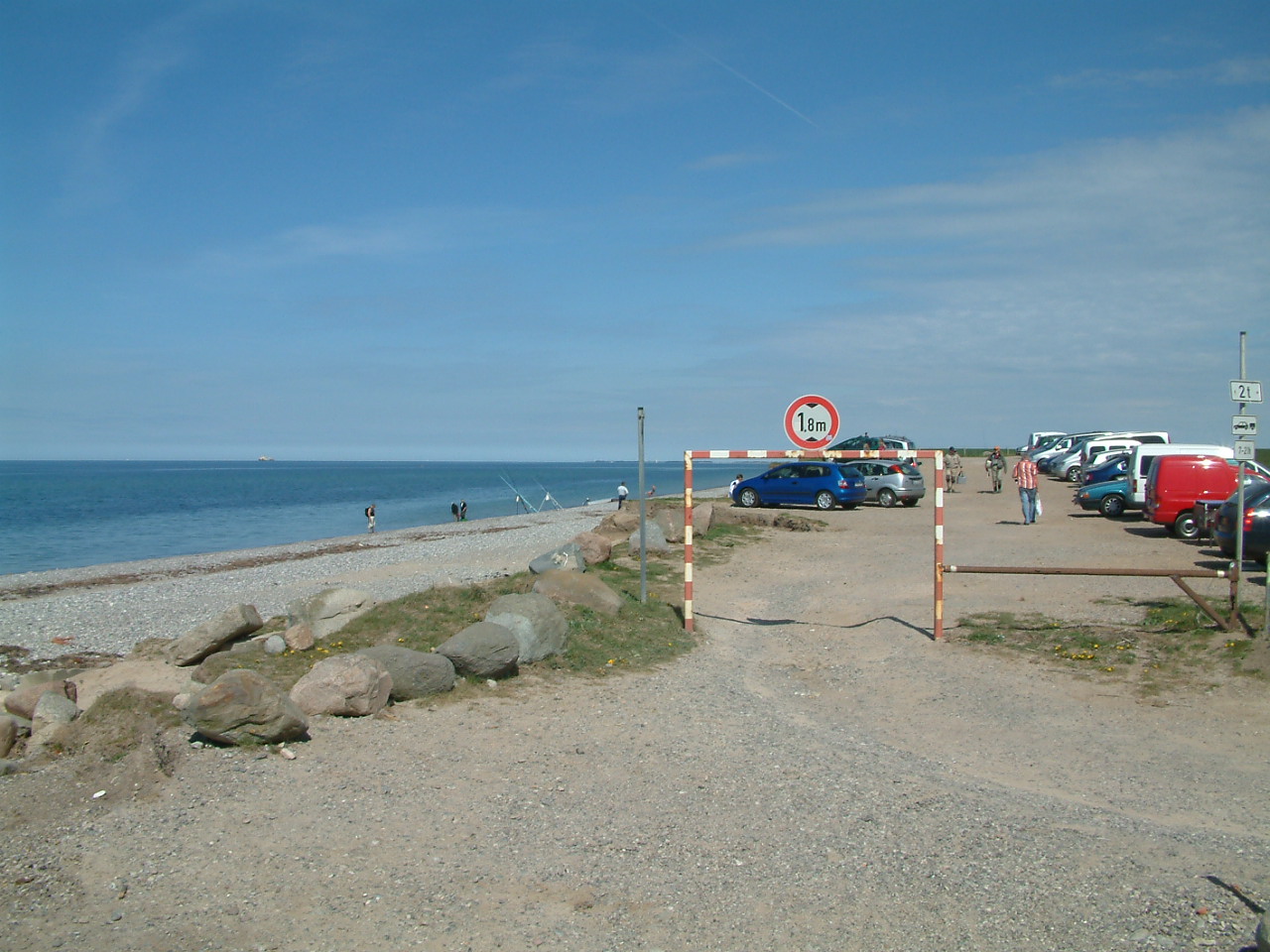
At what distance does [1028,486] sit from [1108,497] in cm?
377

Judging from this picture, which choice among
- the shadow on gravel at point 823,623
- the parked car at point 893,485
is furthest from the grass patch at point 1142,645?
the parked car at point 893,485

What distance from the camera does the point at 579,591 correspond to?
1245 centimetres

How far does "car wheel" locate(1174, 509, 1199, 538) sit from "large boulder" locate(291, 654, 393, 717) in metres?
20.4

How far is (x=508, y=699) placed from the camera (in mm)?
9367

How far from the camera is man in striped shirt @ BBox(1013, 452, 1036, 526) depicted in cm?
2697

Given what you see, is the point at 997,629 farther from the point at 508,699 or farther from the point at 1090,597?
the point at 508,699

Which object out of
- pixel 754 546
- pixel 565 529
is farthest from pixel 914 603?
pixel 565 529

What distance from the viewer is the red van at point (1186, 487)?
2292cm

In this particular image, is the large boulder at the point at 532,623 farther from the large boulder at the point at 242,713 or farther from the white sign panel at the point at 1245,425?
the white sign panel at the point at 1245,425

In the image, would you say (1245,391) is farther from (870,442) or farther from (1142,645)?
(870,442)

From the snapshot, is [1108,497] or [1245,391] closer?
[1245,391]

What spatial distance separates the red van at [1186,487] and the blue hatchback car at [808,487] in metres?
10.9

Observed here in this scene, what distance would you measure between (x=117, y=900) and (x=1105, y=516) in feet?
96.3

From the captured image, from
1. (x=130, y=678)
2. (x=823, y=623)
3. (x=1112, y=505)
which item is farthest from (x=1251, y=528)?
(x=130, y=678)
